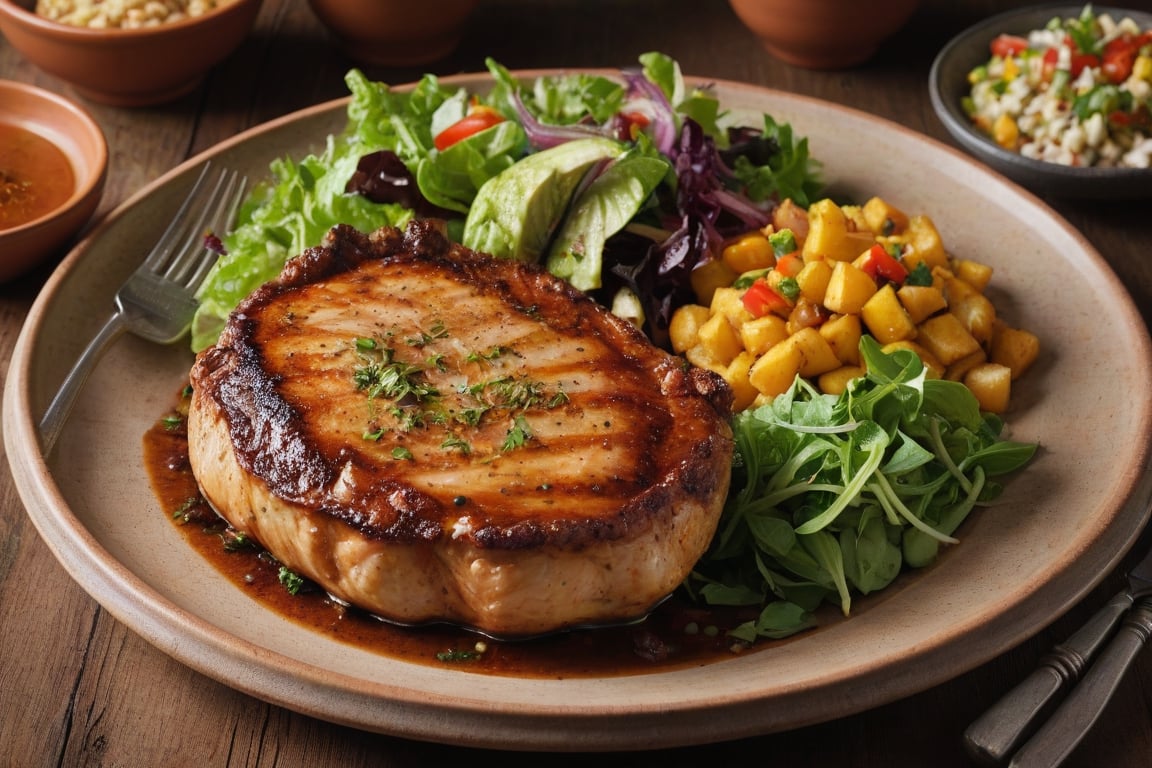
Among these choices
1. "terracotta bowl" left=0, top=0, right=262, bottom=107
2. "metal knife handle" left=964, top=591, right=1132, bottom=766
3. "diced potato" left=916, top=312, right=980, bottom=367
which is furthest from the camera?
"terracotta bowl" left=0, top=0, right=262, bottom=107

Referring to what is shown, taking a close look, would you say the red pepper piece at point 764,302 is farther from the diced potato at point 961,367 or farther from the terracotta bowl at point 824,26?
the terracotta bowl at point 824,26

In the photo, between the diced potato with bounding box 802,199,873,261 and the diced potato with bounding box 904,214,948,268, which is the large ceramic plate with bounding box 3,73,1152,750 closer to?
the diced potato with bounding box 904,214,948,268

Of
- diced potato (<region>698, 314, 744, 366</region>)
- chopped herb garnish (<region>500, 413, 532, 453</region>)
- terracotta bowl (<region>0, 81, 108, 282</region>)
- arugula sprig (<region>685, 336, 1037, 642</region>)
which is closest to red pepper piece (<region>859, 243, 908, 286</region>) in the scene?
arugula sprig (<region>685, 336, 1037, 642</region>)

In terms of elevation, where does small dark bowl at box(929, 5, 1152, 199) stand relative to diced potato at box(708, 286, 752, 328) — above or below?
below

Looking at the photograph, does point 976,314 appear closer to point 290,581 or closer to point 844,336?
point 844,336

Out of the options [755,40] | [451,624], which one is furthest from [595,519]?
[755,40]

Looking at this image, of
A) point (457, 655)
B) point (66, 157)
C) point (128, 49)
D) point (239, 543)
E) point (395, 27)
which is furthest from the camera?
point (395, 27)

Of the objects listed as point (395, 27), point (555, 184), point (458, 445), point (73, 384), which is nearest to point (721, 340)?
point (555, 184)
